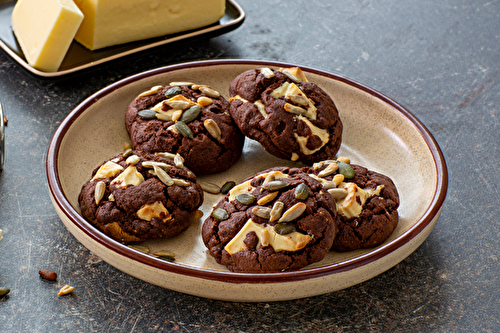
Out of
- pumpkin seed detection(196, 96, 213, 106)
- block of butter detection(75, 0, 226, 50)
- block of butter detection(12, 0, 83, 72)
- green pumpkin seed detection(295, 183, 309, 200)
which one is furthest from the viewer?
block of butter detection(75, 0, 226, 50)

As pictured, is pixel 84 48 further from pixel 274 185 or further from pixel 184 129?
pixel 274 185

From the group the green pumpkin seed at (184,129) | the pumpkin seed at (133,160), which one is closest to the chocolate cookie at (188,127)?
the green pumpkin seed at (184,129)

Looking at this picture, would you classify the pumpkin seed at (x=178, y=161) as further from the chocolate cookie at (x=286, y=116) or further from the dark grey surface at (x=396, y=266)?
the dark grey surface at (x=396, y=266)

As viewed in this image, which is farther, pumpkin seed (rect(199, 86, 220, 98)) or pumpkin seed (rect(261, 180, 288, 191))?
pumpkin seed (rect(199, 86, 220, 98))

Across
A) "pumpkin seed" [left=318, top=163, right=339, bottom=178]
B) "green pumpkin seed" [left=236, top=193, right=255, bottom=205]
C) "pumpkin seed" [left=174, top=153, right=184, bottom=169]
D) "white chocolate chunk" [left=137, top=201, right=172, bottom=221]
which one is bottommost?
"white chocolate chunk" [left=137, top=201, right=172, bottom=221]

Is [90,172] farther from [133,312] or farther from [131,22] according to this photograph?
[131,22]

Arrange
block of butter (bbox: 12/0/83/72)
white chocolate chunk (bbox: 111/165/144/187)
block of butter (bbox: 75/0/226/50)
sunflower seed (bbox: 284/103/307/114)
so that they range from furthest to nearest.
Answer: block of butter (bbox: 75/0/226/50), block of butter (bbox: 12/0/83/72), sunflower seed (bbox: 284/103/307/114), white chocolate chunk (bbox: 111/165/144/187)

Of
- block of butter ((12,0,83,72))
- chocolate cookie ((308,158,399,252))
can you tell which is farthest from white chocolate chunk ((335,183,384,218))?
block of butter ((12,0,83,72))

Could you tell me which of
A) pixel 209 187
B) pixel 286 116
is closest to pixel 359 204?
pixel 286 116

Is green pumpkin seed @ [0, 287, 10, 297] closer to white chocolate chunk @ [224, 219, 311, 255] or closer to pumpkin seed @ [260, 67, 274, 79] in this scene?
white chocolate chunk @ [224, 219, 311, 255]
